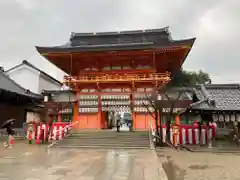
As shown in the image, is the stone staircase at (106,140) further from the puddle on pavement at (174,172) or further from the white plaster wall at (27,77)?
the white plaster wall at (27,77)

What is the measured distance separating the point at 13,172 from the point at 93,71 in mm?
21072

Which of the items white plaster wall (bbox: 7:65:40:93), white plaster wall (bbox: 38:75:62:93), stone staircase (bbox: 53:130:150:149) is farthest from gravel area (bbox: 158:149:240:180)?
white plaster wall (bbox: 38:75:62:93)

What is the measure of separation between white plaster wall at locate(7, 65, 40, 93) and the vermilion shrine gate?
12.6 meters

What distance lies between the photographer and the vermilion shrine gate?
2709cm

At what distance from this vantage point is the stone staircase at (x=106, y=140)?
65.1 ft

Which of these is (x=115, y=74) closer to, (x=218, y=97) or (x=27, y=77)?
(x=218, y=97)

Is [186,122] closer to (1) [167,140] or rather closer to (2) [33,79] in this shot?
(1) [167,140]

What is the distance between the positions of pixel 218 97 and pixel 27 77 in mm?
29547

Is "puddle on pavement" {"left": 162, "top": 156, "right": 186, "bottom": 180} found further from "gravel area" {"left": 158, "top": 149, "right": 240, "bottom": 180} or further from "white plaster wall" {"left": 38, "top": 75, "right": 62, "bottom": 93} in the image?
"white plaster wall" {"left": 38, "top": 75, "right": 62, "bottom": 93}

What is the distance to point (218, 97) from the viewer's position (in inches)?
902

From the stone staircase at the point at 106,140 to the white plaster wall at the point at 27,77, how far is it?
67.2 ft

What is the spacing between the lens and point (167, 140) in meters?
21.7

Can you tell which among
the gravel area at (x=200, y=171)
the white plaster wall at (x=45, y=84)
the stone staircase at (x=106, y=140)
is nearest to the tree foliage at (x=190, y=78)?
the white plaster wall at (x=45, y=84)

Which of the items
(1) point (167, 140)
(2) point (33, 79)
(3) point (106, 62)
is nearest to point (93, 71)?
(3) point (106, 62)
